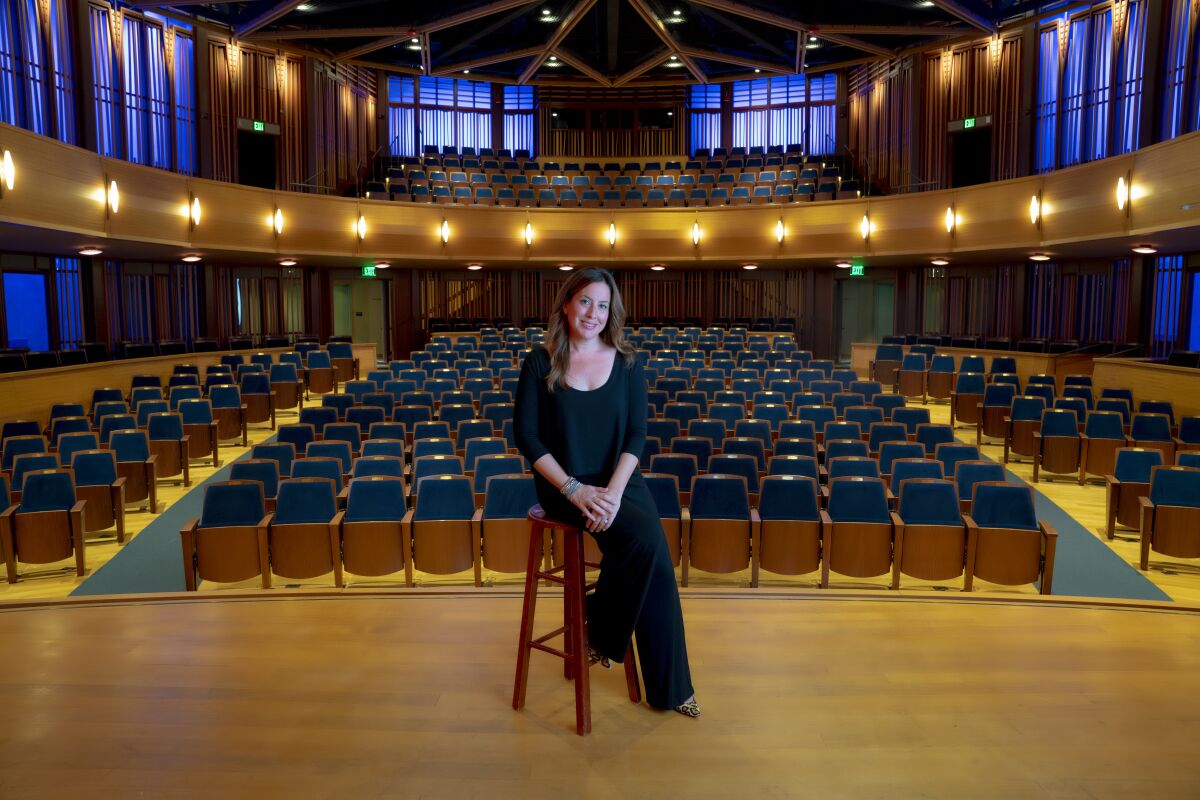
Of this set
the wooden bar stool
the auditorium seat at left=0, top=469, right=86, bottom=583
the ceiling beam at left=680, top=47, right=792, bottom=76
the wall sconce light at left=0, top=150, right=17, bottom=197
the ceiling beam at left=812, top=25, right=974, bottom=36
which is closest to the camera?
the wooden bar stool

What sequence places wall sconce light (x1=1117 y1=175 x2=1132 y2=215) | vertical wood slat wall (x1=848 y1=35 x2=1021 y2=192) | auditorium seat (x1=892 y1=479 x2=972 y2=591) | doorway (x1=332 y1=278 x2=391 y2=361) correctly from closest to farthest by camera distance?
auditorium seat (x1=892 y1=479 x2=972 y2=591)
wall sconce light (x1=1117 y1=175 x2=1132 y2=215)
vertical wood slat wall (x1=848 y1=35 x2=1021 y2=192)
doorway (x1=332 y1=278 x2=391 y2=361)

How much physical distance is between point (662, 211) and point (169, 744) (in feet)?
52.6

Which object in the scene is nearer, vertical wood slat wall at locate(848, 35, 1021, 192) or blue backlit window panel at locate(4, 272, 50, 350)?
blue backlit window panel at locate(4, 272, 50, 350)

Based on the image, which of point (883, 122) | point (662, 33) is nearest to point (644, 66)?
point (662, 33)

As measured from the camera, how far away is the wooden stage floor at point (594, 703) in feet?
6.92

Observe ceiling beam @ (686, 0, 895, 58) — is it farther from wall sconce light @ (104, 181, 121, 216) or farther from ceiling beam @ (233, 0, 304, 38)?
wall sconce light @ (104, 181, 121, 216)

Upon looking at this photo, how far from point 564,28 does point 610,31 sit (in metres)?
1.68

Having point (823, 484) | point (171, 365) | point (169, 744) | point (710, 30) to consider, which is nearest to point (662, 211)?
point (710, 30)

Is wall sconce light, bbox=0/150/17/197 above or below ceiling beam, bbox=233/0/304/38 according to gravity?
below

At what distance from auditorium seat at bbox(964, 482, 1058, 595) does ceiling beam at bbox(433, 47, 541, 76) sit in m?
16.4

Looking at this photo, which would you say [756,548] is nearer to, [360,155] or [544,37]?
[544,37]

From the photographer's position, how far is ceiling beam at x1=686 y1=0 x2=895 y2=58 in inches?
598

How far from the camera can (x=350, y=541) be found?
4863 millimetres

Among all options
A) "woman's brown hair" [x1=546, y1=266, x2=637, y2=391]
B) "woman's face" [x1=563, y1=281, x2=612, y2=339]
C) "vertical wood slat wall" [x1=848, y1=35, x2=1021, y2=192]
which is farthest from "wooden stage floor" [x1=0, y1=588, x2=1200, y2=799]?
"vertical wood slat wall" [x1=848, y1=35, x2=1021, y2=192]
